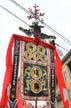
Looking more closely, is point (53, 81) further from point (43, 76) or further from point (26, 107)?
point (26, 107)

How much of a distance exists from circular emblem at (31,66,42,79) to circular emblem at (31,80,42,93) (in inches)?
9.4

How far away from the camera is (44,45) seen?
1625 centimetres

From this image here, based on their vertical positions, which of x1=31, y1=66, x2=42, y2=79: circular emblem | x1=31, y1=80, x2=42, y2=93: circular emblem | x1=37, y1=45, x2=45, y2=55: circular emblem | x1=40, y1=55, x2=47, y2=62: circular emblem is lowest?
x1=31, y1=80, x2=42, y2=93: circular emblem

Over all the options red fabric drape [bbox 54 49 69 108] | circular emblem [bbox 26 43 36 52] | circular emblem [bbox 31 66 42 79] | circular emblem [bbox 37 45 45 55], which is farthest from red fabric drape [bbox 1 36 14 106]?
red fabric drape [bbox 54 49 69 108]

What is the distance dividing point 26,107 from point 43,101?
0.81 meters

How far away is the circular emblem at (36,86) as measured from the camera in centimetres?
1538

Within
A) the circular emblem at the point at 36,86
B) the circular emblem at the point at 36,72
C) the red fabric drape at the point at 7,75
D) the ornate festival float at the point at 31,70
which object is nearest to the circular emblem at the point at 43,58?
the ornate festival float at the point at 31,70

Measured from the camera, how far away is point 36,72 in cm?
1562

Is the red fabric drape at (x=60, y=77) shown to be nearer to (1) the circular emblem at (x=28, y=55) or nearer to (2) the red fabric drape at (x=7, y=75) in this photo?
(1) the circular emblem at (x=28, y=55)

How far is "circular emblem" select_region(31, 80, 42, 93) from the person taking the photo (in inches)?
606

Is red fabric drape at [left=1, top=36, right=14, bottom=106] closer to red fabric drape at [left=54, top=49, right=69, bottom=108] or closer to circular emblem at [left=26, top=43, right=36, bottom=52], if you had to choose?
circular emblem at [left=26, top=43, right=36, bottom=52]

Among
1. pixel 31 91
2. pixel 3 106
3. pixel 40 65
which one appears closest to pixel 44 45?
pixel 40 65

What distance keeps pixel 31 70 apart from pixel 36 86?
76cm

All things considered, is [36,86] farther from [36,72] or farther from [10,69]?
[10,69]
